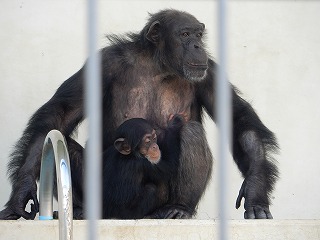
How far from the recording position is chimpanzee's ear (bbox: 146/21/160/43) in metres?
7.10

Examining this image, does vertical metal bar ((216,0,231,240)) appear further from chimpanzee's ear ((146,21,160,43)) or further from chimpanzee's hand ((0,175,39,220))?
chimpanzee's ear ((146,21,160,43))

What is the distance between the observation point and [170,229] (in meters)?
5.54

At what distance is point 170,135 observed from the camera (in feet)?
22.2

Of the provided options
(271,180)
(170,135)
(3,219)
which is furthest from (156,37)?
(3,219)

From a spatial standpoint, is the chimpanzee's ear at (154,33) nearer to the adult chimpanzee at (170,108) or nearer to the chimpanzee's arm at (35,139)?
the adult chimpanzee at (170,108)

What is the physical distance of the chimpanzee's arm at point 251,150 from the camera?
6461 millimetres

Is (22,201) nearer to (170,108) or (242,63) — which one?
(170,108)

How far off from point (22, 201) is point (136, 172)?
819 mm

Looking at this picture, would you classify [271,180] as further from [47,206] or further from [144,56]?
[47,206]

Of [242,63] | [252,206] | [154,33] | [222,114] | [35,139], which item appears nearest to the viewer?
[222,114]

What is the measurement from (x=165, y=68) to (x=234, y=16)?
1.82 metres

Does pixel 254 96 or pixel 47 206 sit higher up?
pixel 254 96

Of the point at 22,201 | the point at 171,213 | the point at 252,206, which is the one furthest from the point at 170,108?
the point at 22,201

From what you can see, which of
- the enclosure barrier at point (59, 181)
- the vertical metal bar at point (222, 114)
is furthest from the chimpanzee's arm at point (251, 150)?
the vertical metal bar at point (222, 114)
